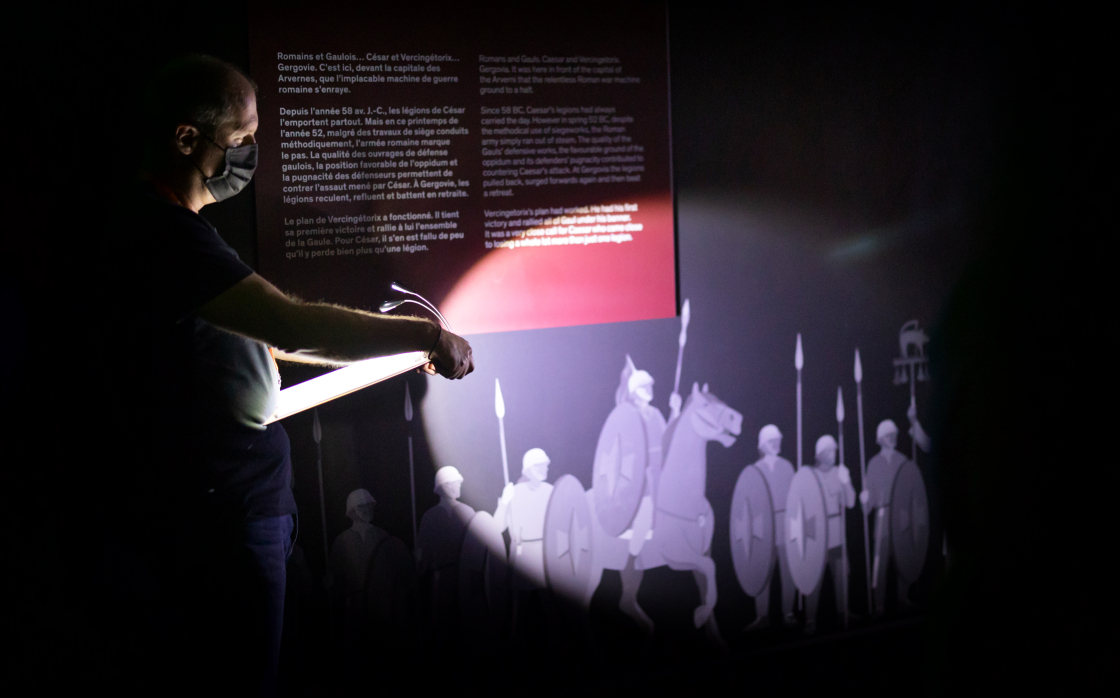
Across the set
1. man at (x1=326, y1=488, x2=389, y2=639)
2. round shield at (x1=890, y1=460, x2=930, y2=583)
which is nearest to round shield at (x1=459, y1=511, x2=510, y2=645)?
man at (x1=326, y1=488, x2=389, y2=639)

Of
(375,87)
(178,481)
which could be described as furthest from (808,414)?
(178,481)

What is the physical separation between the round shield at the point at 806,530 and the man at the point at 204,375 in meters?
1.60

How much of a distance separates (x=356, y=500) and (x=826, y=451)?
5.40 ft

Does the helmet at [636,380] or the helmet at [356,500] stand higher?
the helmet at [636,380]

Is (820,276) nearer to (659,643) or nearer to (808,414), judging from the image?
(808,414)

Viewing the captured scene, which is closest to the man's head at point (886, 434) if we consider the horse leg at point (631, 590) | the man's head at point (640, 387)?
Answer: the man's head at point (640, 387)

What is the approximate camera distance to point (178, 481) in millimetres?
1402

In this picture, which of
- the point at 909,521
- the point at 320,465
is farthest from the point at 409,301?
the point at 909,521

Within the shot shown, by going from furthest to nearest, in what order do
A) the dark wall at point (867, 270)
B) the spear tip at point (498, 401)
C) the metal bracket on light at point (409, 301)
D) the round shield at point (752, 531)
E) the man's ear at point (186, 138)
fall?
the round shield at point (752, 531) < the spear tip at point (498, 401) < the dark wall at point (867, 270) < the metal bracket on light at point (409, 301) < the man's ear at point (186, 138)

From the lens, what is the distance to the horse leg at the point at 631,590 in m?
2.27

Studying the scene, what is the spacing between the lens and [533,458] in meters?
2.18

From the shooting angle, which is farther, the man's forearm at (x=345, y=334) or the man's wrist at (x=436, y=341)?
the man's wrist at (x=436, y=341)

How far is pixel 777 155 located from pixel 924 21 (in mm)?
775

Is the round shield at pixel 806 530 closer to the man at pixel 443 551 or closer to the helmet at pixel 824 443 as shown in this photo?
the helmet at pixel 824 443
